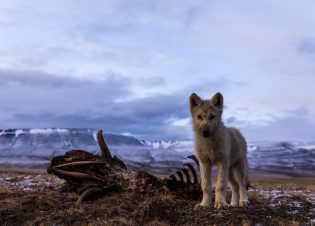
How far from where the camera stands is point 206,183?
463 inches

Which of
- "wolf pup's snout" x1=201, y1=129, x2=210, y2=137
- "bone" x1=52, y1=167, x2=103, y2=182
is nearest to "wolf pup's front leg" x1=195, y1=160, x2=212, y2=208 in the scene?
"wolf pup's snout" x1=201, y1=129, x2=210, y2=137

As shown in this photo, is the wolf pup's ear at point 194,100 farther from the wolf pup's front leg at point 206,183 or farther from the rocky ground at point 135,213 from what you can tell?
the rocky ground at point 135,213

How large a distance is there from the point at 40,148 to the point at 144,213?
18097 centimetres

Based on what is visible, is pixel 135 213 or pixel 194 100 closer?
pixel 135 213

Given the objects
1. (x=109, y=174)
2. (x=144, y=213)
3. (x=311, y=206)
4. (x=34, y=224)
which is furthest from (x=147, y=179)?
(x=311, y=206)

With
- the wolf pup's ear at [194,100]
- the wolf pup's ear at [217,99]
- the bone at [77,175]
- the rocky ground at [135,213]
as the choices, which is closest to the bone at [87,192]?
the rocky ground at [135,213]

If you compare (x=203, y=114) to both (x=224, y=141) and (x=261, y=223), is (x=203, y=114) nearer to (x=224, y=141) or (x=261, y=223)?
(x=224, y=141)

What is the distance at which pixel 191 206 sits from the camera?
11.7m

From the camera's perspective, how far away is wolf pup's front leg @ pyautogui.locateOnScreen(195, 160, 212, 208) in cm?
1166

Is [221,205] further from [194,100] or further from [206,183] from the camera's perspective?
[194,100]

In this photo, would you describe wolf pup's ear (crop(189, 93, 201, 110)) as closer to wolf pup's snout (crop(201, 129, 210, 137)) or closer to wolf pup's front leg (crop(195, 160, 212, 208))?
wolf pup's snout (crop(201, 129, 210, 137))

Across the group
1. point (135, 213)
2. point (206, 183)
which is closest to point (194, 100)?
point (206, 183)

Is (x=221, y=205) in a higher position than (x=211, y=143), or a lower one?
lower

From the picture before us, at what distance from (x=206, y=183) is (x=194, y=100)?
2008 millimetres
